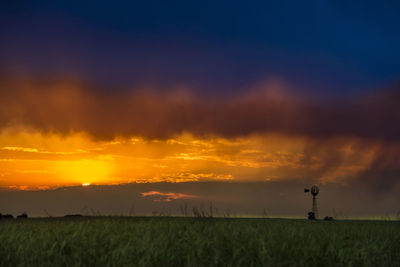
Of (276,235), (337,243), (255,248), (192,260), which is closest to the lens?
(192,260)

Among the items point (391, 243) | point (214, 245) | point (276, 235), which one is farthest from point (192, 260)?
point (391, 243)

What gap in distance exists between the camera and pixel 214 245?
12312 millimetres

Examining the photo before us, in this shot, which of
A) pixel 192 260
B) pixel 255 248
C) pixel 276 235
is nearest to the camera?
pixel 192 260

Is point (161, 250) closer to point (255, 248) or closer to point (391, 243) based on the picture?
point (255, 248)

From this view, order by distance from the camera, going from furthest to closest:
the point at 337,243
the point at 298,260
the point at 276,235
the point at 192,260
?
1. the point at 276,235
2. the point at 337,243
3. the point at 298,260
4. the point at 192,260

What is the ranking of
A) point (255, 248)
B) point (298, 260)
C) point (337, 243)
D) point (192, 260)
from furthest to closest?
point (337, 243) < point (255, 248) < point (298, 260) < point (192, 260)

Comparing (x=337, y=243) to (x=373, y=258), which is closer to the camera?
(x=373, y=258)

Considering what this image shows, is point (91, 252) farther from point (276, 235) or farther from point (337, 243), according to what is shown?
point (337, 243)

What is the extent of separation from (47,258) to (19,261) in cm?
71

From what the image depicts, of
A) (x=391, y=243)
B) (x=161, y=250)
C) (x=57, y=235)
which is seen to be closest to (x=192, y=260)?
(x=161, y=250)

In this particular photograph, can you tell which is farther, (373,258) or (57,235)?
(57,235)

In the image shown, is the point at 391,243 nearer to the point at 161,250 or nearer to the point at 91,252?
the point at 161,250

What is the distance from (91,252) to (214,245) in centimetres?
338

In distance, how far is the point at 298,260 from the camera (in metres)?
10.9
